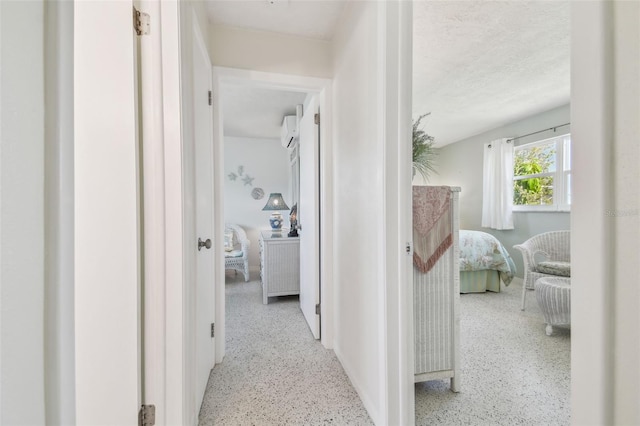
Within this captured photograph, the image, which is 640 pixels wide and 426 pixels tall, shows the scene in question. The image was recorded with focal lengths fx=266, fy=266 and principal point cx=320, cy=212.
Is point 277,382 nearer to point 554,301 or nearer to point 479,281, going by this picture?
point 554,301

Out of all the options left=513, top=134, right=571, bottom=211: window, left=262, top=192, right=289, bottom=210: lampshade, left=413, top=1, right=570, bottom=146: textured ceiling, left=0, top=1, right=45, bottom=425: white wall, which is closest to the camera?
left=0, top=1, right=45, bottom=425: white wall

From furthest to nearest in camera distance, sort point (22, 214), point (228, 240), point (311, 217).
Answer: point (228, 240), point (311, 217), point (22, 214)

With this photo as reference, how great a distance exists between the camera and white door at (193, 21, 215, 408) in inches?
55.8

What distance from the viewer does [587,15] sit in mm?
422

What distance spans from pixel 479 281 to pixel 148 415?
11.5 ft

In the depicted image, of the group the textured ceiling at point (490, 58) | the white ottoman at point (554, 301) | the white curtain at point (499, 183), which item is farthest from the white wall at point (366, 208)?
the white curtain at point (499, 183)

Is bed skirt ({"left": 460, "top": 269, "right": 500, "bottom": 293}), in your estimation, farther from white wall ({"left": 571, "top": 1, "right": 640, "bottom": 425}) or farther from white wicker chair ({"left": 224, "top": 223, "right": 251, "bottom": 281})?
white wall ({"left": 571, "top": 1, "right": 640, "bottom": 425})

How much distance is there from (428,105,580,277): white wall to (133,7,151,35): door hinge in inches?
128

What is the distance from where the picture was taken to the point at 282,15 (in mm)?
1830

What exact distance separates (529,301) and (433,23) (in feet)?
10.2

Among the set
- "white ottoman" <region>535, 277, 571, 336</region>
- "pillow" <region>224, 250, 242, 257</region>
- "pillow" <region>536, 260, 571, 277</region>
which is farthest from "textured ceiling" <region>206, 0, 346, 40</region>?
"pillow" <region>536, 260, 571, 277</region>

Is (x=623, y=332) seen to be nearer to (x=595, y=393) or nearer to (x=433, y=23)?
(x=595, y=393)

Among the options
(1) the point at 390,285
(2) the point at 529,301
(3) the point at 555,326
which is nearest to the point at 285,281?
(1) the point at 390,285

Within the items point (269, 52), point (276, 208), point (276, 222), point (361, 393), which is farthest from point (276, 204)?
point (361, 393)
